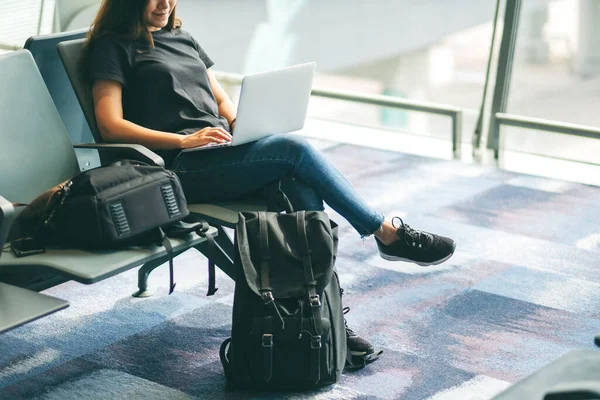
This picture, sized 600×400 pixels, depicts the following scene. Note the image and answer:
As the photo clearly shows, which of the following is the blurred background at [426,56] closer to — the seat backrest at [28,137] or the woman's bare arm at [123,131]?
the woman's bare arm at [123,131]

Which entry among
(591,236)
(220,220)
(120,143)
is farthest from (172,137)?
(591,236)

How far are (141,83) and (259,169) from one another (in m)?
0.48

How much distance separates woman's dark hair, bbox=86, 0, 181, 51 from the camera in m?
2.84

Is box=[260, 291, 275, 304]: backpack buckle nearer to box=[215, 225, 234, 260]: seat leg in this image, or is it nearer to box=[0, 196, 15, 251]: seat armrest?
box=[215, 225, 234, 260]: seat leg

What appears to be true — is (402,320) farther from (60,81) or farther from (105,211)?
(60,81)

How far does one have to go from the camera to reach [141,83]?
2.82 metres

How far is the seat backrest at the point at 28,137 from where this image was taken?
256cm

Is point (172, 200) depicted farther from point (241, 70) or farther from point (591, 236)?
point (241, 70)

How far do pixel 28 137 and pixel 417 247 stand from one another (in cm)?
126

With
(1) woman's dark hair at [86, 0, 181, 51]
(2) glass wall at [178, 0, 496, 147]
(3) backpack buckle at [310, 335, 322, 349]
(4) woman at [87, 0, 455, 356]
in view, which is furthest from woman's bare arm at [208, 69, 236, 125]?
(2) glass wall at [178, 0, 496, 147]

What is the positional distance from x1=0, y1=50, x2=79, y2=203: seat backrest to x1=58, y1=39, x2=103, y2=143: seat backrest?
0.34 ft

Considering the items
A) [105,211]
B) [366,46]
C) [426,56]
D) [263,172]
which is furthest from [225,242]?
[426,56]

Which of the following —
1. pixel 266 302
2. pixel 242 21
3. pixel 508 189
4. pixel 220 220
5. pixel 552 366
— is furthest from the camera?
pixel 242 21

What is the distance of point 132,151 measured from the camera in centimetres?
262
